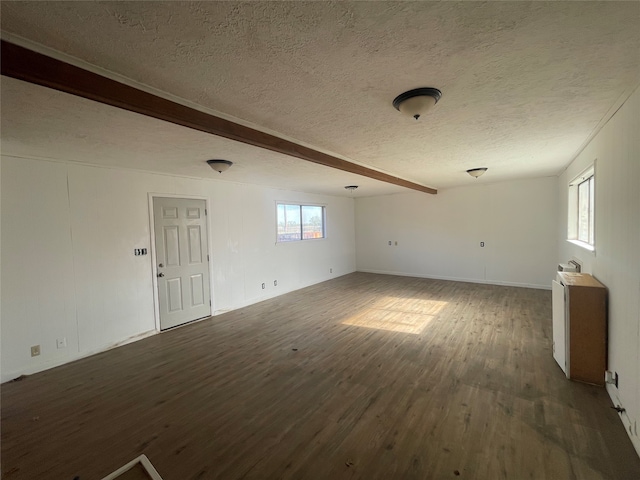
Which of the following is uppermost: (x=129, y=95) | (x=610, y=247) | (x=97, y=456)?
(x=129, y=95)

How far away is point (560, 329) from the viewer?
289 centimetres

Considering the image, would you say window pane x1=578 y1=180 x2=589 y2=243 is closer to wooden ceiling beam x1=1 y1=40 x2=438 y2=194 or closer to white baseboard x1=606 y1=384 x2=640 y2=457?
white baseboard x1=606 y1=384 x2=640 y2=457

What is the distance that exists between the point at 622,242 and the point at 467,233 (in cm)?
502

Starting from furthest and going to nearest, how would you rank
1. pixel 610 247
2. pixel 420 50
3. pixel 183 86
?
1. pixel 610 247
2. pixel 183 86
3. pixel 420 50

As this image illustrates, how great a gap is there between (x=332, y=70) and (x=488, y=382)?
300cm

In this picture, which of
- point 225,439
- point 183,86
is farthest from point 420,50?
point 225,439

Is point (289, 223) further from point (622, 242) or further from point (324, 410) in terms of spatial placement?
point (622, 242)

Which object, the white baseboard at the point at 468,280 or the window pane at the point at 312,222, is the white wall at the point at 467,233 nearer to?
the white baseboard at the point at 468,280

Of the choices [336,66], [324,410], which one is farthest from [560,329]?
[336,66]

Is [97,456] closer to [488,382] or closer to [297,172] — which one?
[488,382]

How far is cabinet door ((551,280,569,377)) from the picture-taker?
2779mm

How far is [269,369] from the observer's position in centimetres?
310

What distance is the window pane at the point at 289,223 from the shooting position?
6.58m

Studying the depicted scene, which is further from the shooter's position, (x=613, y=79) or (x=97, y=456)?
(x=97, y=456)
